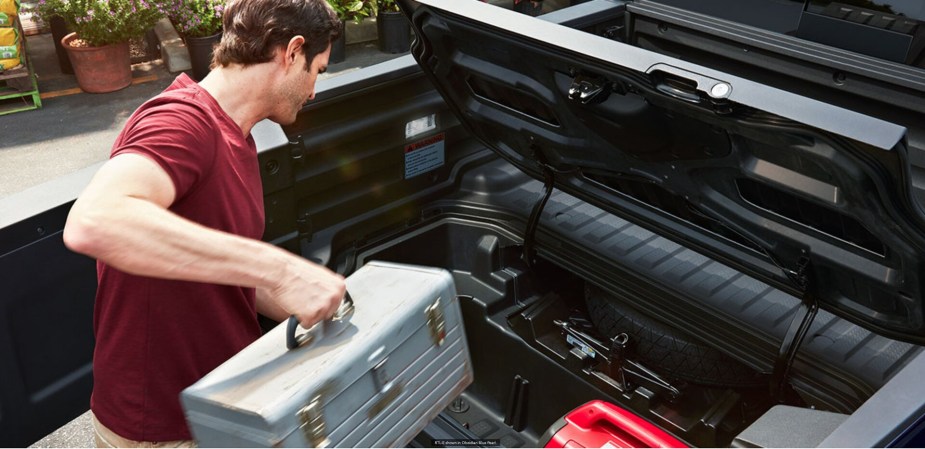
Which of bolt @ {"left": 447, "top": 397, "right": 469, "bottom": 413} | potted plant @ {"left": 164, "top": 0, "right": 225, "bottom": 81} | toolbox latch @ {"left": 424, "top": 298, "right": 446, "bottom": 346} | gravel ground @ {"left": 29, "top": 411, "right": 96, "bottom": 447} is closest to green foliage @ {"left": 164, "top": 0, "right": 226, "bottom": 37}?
potted plant @ {"left": 164, "top": 0, "right": 225, "bottom": 81}

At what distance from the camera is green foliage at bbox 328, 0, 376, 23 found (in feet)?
28.1

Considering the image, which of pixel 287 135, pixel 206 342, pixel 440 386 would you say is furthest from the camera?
pixel 287 135

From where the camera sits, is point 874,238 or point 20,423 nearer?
point 874,238

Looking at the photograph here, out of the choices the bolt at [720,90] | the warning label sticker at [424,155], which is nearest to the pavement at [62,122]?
the warning label sticker at [424,155]

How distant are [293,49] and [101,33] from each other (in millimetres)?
6313

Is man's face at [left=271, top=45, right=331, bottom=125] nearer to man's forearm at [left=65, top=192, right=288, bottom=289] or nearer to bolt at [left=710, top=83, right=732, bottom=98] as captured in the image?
man's forearm at [left=65, top=192, right=288, bottom=289]

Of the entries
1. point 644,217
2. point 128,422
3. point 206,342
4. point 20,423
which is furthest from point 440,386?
point 20,423

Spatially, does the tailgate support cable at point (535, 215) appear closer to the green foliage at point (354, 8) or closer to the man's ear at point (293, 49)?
the man's ear at point (293, 49)

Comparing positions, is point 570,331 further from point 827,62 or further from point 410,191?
point 827,62

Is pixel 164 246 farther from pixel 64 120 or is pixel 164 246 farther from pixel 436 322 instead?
pixel 64 120

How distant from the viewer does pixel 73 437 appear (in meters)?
3.40

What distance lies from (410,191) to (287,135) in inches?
26.1

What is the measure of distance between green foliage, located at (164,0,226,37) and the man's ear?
622 cm

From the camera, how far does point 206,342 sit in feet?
6.28
